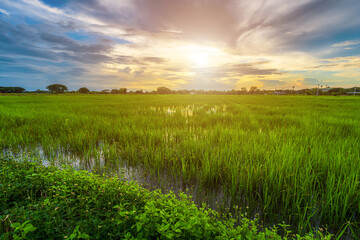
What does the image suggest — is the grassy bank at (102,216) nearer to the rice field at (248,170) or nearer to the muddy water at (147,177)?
the muddy water at (147,177)

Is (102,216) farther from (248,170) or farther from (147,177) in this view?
(248,170)

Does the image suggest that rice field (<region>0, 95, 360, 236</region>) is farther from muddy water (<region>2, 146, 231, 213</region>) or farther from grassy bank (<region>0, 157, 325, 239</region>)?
grassy bank (<region>0, 157, 325, 239</region>)

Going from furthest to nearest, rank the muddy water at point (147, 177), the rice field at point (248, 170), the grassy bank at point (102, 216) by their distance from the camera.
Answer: the muddy water at point (147, 177), the rice field at point (248, 170), the grassy bank at point (102, 216)

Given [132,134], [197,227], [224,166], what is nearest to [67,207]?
[197,227]

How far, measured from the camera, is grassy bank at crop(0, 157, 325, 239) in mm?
1374

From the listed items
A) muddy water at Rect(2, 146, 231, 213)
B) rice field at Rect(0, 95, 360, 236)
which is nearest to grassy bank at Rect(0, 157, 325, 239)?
muddy water at Rect(2, 146, 231, 213)

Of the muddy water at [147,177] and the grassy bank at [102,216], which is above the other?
the grassy bank at [102,216]

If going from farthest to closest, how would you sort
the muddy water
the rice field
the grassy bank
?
the muddy water
the rice field
the grassy bank

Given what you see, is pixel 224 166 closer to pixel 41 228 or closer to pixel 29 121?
pixel 41 228

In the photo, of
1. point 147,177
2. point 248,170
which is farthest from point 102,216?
point 248,170

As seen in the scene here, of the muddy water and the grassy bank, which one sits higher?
the grassy bank

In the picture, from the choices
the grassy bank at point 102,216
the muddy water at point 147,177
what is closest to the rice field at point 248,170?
the muddy water at point 147,177

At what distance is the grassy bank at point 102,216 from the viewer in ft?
4.51

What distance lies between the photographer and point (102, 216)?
1.78 metres
